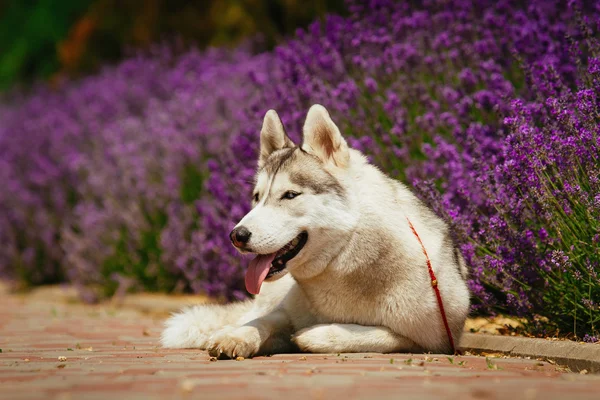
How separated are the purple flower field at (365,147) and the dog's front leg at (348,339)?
71cm

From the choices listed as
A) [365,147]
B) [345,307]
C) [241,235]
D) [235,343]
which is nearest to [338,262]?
[345,307]

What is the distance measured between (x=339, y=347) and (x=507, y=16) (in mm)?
3270

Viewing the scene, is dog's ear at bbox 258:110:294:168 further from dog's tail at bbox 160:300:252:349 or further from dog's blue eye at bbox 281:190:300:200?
dog's tail at bbox 160:300:252:349

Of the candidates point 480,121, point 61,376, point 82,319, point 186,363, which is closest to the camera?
point 61,376

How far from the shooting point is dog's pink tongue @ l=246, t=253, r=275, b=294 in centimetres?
397

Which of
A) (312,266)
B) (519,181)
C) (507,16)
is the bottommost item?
(312,266)

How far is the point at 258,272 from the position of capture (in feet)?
13.1

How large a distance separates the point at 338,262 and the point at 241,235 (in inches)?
20.1

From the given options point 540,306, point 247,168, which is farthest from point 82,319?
point 540,306

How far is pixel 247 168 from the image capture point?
6219 mm

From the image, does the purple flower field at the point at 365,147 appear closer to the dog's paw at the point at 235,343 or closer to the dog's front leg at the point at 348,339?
the dog's front leg at the point at 348,339

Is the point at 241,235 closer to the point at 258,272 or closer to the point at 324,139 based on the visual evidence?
the point at 258,272

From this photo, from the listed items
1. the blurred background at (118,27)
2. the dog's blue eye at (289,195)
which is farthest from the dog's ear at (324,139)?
the blurred background at (118,27)

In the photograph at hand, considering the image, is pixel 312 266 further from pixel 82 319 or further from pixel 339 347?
pixel 82 319
